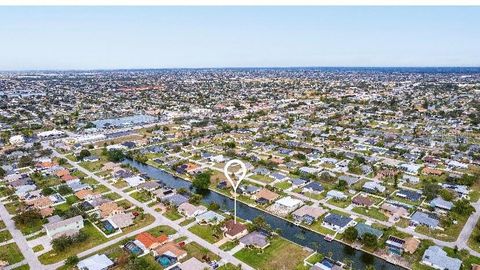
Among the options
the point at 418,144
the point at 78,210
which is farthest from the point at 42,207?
the point at 418,144

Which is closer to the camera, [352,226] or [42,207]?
[352,226]

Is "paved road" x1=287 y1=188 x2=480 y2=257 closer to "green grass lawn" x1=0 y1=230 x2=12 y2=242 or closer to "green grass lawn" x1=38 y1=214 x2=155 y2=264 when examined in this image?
"green grass lawn" x1=38 y1=214 x2=155 y2=264

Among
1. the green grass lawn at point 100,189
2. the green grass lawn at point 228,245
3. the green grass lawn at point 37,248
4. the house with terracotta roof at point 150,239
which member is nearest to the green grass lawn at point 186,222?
the house with terracotta roof at point 150,239

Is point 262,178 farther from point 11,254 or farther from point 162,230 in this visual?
point 11,254

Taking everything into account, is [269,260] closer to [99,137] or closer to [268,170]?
[268,170]

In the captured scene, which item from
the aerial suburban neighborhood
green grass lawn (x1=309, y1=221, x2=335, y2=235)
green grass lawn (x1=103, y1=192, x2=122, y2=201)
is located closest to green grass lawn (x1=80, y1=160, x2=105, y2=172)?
the aerial suburban neighborhood
